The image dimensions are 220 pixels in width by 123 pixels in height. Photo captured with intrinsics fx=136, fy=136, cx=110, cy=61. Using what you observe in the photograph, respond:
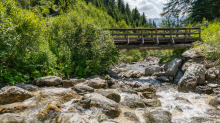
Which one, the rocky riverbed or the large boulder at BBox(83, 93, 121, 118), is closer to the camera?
the rocky riverbed

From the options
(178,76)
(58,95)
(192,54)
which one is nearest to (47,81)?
(58,95)

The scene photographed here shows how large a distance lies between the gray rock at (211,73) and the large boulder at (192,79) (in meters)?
0.48

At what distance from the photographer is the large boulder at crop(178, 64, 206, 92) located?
30.4 ft

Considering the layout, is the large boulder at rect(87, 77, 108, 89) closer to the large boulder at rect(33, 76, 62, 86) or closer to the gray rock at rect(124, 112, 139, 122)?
the large boulder at rect(33, 76, 62, 86)

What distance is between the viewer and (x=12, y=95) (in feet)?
19.4

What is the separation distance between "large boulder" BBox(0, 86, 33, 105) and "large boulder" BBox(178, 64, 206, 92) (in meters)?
9.40

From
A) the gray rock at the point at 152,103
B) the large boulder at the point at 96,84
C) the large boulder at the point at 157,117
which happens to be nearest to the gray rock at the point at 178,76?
the gray rock at the point at 152,103

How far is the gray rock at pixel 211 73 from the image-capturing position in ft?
32.0

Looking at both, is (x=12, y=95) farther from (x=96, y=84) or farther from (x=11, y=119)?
(x=96, y=84)

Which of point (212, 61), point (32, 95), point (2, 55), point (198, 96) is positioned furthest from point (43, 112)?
point (212, 61)

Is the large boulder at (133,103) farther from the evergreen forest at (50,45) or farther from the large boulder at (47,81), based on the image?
A: the evergreen forest at (50,45)

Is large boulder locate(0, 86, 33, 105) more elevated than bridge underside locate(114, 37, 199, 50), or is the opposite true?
bridge underside locate(114, 37, 199, 50)

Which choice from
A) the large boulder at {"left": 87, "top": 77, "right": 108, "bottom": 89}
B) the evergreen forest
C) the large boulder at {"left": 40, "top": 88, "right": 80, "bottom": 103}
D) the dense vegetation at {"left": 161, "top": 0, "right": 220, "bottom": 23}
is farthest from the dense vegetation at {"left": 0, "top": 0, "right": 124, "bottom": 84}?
the dense vegetation at {"left": 161, "top": 0, "right": 220, "bottom": 23}

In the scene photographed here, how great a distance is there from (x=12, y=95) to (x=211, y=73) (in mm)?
12419
